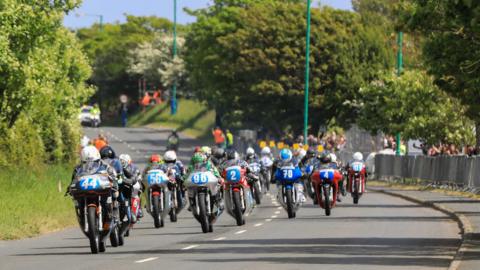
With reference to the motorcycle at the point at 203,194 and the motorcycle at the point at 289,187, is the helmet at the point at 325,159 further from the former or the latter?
the motorcycle at the point at 203,194

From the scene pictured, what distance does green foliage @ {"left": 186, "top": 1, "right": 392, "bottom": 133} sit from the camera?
84375 mm

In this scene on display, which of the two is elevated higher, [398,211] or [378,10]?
[378,10]

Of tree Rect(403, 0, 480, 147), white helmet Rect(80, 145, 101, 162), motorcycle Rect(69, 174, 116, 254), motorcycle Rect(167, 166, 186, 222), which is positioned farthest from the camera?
motorcycle Rect(167, 166, 186, 222)

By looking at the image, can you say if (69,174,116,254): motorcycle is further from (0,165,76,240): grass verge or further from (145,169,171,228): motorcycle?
(145,169,171,228): motorcycle

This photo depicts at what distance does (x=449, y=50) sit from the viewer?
30.8 m

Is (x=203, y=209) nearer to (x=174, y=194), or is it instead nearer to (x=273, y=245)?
(x=273, y=245)

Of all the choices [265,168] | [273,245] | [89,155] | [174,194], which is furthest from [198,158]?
[265,168]

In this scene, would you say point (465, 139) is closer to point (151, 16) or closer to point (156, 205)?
point (156, 205)

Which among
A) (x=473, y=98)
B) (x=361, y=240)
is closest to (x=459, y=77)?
(x=473, y=98)

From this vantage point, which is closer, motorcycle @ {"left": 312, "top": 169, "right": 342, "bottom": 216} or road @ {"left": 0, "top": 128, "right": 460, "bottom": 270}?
road @ {"left": 0, "top": 128, "right": 460, "bottom": 270}

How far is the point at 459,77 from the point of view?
31.0m

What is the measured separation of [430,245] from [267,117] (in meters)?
62.5

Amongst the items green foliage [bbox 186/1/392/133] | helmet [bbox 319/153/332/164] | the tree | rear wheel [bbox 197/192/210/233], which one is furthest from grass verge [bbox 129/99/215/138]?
rear wheel [bbox 197/192/210/233]

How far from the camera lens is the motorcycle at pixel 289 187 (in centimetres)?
3488
